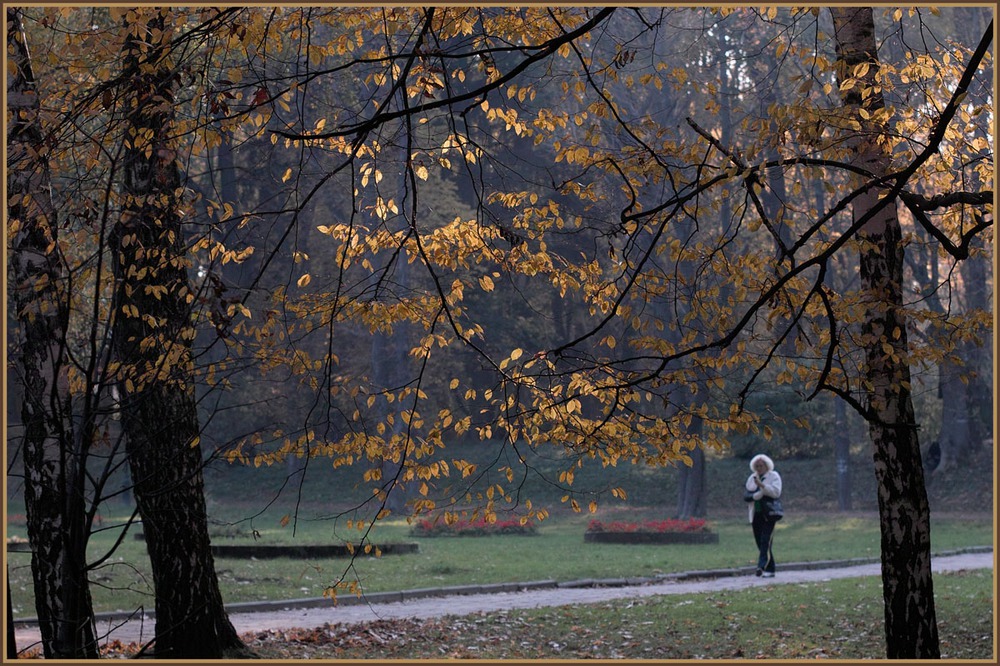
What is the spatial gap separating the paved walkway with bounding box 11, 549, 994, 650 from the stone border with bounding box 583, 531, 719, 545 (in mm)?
4369

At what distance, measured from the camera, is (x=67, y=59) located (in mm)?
6719

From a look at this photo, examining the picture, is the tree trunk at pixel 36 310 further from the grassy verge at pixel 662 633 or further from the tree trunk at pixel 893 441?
the tree trunk at pixel 893 441

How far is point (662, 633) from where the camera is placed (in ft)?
33.9

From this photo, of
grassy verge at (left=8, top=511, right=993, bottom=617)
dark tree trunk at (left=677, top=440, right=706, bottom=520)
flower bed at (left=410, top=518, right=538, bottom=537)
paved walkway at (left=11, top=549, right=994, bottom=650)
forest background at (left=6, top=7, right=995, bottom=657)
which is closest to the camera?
forest background at (left=6, top=7, right=995, bottom=657)

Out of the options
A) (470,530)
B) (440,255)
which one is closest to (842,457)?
(470,530)

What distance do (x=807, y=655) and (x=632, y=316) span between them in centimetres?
424

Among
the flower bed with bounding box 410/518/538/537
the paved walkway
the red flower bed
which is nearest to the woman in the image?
the paved walkway

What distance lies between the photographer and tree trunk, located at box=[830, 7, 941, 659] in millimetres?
6961

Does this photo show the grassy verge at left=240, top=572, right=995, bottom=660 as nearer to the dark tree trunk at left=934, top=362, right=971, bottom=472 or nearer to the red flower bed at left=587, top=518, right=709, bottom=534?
the red flower bed at left=587, top=518, right=709, bottom=534

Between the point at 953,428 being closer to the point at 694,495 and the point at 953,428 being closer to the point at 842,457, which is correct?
the point at 842,457

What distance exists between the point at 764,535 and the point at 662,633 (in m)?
5.63

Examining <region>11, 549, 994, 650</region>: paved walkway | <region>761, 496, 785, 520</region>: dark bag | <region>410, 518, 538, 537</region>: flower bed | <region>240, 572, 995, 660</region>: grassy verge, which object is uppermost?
<region>761, 496, 785, 520</region>: dark bag

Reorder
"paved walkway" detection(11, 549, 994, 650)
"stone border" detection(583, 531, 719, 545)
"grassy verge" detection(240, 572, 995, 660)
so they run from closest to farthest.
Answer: "grassy verge" detection(240, 572, 995, 660)
"paved walkway" detection(11, 549, 994, 650)
"stone border" detection(583, 531, 719, 545)

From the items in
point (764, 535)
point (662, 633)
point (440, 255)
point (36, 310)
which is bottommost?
point (662, 633)
